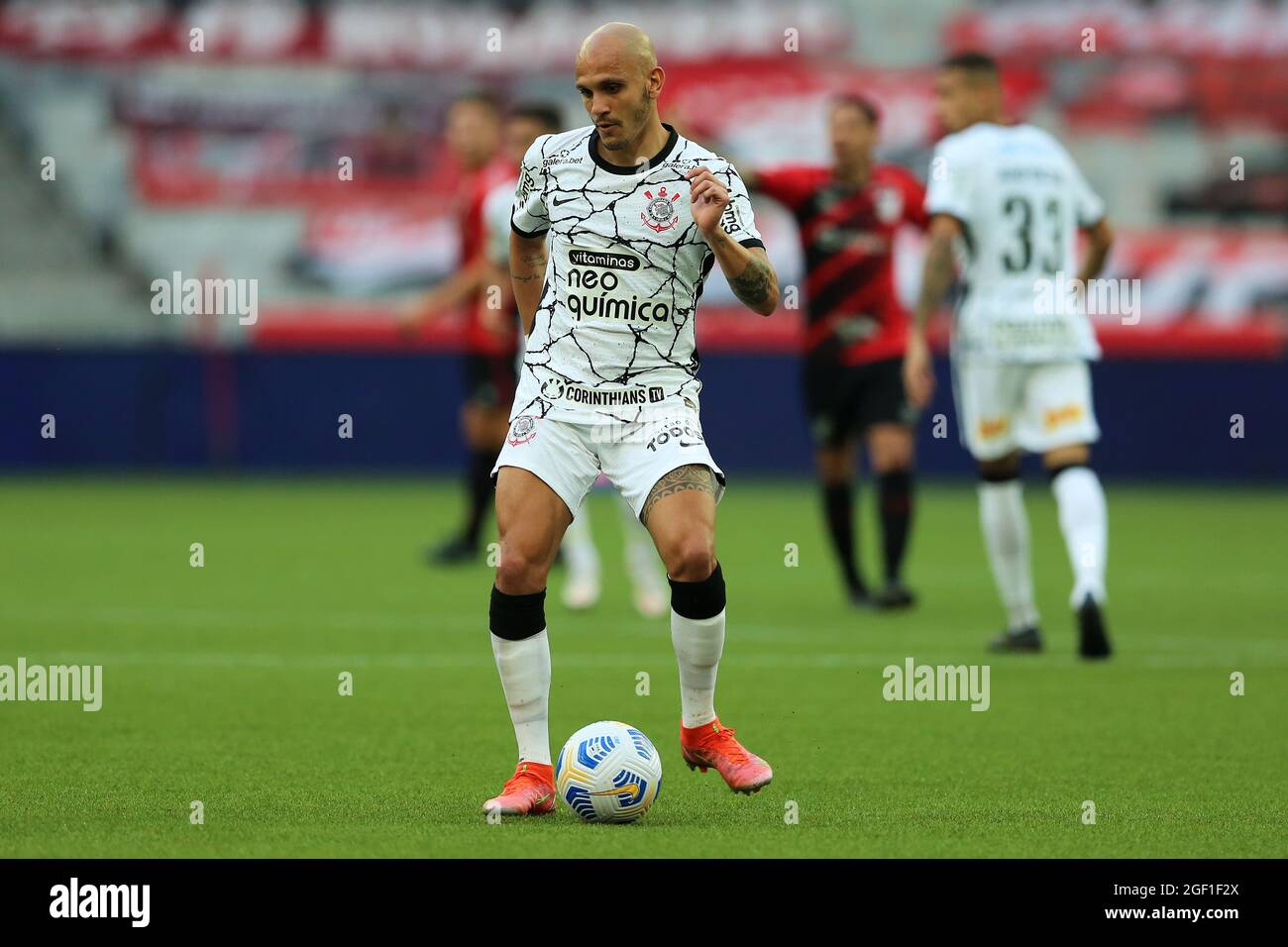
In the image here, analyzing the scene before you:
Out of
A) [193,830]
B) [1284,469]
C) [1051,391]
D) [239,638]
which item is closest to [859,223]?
[1051,391]

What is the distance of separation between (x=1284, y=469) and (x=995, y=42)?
283 inches

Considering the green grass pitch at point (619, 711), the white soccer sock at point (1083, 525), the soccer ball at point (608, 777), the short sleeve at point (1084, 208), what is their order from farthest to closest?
the short sleeve at point (1084, 208) < the white soccer sock at point (1083, 525) < the soccer ball at point (608, 777) < the green grass pitch at point (619, 711)

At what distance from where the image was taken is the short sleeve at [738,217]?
5.71 metres

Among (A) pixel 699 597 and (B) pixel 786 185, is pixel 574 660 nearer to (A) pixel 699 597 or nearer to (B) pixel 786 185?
(B) pixel 786 185

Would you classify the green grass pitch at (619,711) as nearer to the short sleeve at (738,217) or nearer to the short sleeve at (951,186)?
the short sleeve at (738,217)

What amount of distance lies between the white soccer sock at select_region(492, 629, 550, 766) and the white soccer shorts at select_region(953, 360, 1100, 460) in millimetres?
3811

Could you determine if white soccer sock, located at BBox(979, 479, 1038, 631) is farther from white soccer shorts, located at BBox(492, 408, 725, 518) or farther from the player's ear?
the player's ear

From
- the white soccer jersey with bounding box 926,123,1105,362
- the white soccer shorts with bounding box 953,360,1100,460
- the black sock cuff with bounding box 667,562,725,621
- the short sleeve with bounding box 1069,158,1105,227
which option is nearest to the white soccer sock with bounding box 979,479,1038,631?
the white soccer shorts with bounding box 953,360,1100,460

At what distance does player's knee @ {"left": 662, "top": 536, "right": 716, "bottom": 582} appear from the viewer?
5781 millimetres

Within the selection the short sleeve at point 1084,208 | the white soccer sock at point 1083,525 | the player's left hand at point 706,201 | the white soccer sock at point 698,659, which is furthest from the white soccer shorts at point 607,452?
the short sleeve at point 1084,208

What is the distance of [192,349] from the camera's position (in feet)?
72.5

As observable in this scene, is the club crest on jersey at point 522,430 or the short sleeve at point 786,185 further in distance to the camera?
the short sleeve at point 786,185

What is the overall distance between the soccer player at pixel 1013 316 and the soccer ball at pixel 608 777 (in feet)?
12.9

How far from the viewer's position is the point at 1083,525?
9023mm
